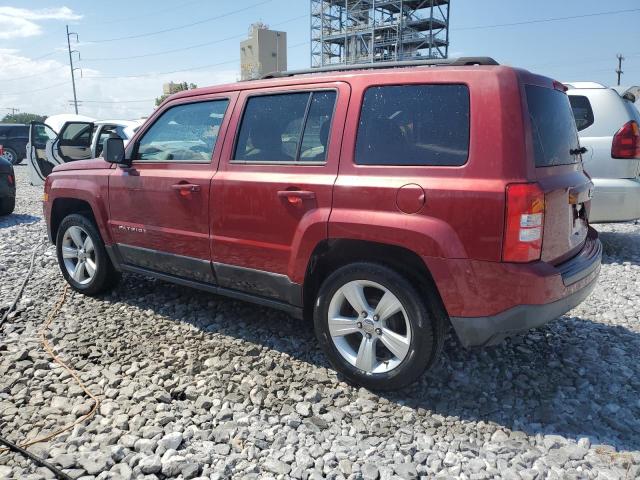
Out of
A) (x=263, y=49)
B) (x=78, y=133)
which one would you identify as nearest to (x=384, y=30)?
(x=263, y=49)

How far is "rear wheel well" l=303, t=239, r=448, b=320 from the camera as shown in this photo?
9.74 ft

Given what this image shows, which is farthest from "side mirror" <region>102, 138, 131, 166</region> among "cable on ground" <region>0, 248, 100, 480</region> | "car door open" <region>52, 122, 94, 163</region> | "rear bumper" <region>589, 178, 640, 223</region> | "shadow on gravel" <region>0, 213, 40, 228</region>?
"car door open" <region>52, 122, 94, 163</region>

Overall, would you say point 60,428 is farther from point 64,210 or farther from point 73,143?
point 73,143

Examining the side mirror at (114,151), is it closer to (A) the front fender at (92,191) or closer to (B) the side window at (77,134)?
(A) the front fender at (92,191)

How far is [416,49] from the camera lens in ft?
200

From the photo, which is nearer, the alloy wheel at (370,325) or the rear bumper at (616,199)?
the alloy wheel at (370,325)

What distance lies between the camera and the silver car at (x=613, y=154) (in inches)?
228

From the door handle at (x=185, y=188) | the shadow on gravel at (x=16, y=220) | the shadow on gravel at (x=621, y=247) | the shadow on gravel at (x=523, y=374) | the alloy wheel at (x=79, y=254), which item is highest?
the door handle at (x=185, y=188)

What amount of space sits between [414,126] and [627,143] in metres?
4.07

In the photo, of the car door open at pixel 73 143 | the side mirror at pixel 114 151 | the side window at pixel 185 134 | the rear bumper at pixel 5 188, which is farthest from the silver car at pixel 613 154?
the car door open at pixel 73 143

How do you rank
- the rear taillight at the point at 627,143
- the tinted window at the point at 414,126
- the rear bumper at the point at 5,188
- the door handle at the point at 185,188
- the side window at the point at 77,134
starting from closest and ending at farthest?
1. the tinted window at the point at 414,126
2. the door handle at the point at 185,188
3. the rear taillight at the point at 627,143
4. the rear bumper at the point at 5,188
5. the side window at the point at 77,134

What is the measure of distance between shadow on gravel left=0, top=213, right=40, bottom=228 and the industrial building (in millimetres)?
57439

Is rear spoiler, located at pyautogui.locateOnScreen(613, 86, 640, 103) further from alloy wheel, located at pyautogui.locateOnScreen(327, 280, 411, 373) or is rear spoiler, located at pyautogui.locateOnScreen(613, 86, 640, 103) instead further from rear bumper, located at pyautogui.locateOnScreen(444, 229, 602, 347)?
alloy wheel, located at pyautogui.locateOnScreen(327, 280, 411, 373)

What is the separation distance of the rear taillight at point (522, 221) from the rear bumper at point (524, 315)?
3.9 inches
